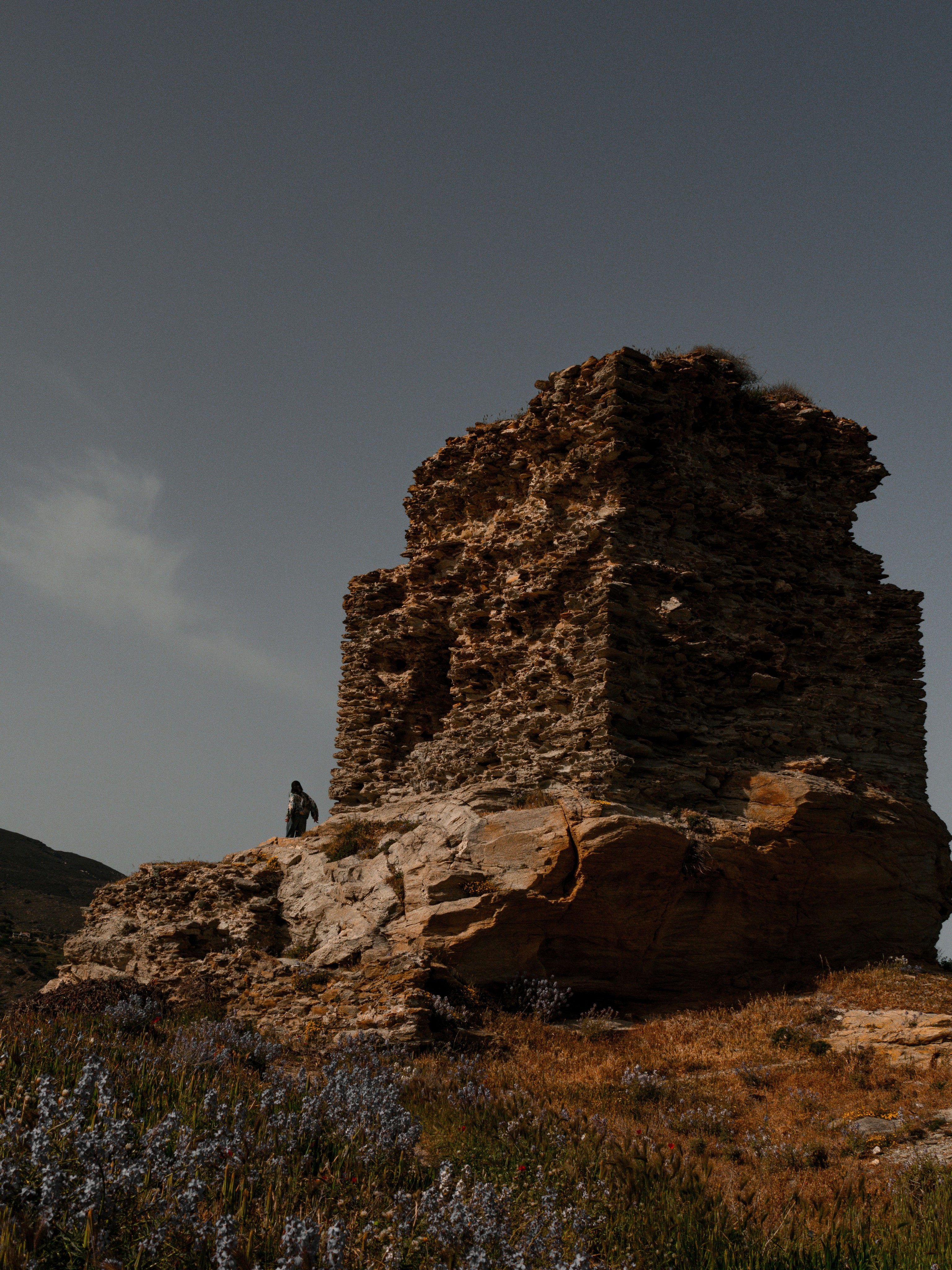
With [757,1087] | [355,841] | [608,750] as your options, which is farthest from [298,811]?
[757,1087]

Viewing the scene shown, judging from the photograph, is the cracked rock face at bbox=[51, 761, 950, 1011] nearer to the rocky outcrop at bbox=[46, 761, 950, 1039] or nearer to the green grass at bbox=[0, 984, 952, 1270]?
the rocky outcrop at bbox=[46, 761, 950, 1039]

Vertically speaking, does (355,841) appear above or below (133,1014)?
above

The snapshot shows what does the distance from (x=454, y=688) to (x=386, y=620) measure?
→ 2.84 m

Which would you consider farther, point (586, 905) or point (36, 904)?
point (36, 904)

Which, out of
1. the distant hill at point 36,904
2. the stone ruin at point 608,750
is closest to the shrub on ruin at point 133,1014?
the stone ruin at point 608,750

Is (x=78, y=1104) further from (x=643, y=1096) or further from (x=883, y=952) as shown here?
(x=883, y=952)

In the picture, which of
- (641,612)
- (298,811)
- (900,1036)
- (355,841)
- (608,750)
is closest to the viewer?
(900,1036)

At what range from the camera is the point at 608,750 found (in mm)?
13539

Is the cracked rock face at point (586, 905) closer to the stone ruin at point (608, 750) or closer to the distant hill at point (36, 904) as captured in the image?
the stone ruin at point (608, 750)

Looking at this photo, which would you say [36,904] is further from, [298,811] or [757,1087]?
[757,1087]

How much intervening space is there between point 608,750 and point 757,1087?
17.5ft

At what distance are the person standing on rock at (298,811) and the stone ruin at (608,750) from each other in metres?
2.06

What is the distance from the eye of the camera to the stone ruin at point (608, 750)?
1255 centimetres

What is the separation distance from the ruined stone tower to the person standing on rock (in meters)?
1.98
